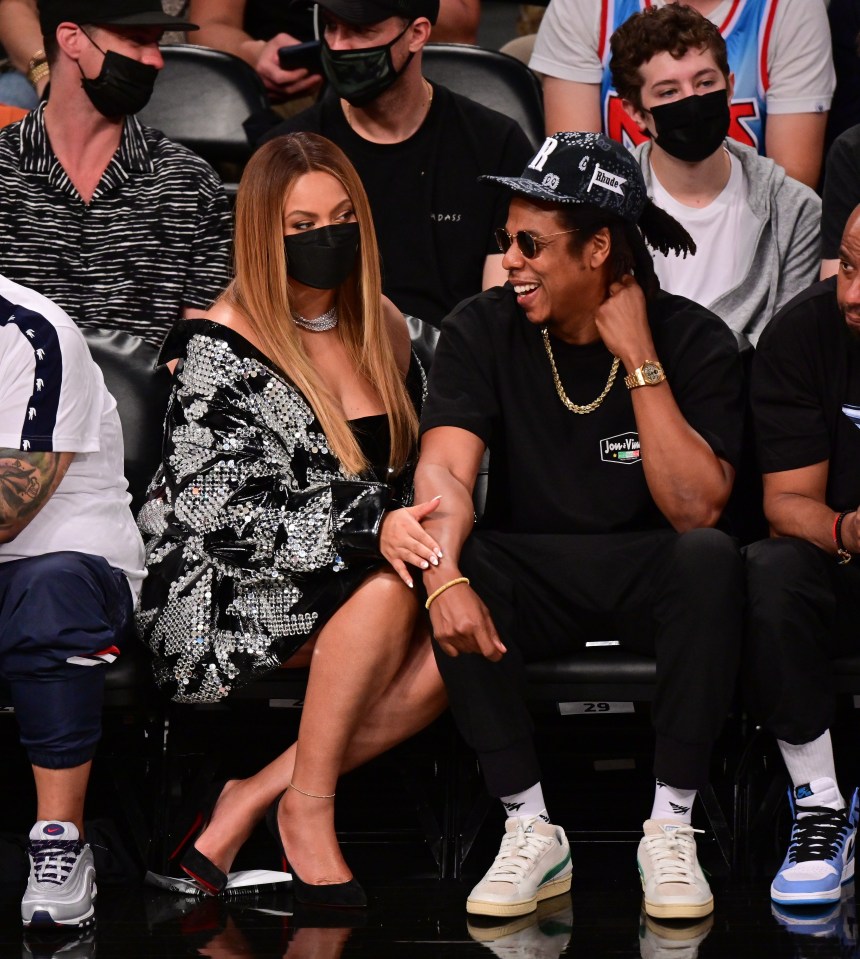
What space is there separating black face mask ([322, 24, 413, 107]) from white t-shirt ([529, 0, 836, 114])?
0.61 metres

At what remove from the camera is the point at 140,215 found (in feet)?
13.1

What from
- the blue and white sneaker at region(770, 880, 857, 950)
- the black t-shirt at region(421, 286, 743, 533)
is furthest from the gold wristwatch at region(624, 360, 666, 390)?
the blue and white sneaker at region(770, 880, 857, 950)

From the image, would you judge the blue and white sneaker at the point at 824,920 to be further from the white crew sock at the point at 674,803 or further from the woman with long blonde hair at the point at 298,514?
the woman with long blonde hair at the point at 298,514

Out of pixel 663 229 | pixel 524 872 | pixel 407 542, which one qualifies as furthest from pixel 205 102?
pixel 524 872

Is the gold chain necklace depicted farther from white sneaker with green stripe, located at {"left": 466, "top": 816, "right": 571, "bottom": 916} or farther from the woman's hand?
white sneaker with green stripe, located at {"left": 466, "top": 816, "right": 571, "bottom": 916}

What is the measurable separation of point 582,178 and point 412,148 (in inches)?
45.9

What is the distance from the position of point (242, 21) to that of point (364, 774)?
2879 mm

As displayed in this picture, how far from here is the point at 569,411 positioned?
3191mm

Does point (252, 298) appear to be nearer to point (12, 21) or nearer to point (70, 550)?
point (70, 550)

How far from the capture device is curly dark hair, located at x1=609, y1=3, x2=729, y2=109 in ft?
13.0

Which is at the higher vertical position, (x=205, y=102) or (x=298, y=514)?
(x=205, y=102)

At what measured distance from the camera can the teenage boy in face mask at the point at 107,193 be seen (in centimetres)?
394

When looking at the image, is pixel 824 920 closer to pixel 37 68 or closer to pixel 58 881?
pixel 58 881

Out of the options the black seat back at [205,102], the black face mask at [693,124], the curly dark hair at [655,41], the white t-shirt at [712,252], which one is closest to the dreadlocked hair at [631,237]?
the white t-shirt at [712,252]
